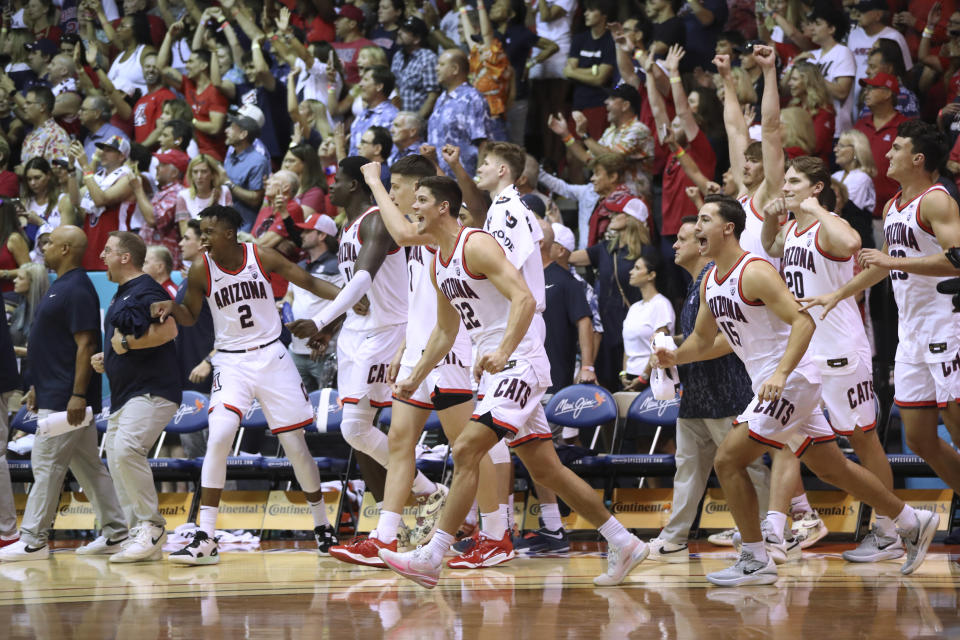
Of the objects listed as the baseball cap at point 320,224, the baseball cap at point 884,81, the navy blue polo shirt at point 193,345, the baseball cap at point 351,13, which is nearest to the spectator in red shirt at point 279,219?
the baseball cap at point 320,224

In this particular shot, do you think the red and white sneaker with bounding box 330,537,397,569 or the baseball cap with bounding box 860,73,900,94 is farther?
the baseball cap with bounding box 860,73,900,94

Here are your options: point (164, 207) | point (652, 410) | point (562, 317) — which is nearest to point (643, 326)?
point (562, 317)

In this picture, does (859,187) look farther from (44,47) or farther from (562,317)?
(44,47)

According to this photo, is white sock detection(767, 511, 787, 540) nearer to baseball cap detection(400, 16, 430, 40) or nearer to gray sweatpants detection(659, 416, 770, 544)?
gray sweatpants detection(659, 416, 770, 544)

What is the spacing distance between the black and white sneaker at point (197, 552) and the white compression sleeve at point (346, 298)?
1.65m

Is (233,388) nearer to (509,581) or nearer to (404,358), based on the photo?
(404,358)

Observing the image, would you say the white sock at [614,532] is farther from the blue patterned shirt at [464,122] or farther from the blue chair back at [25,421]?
the blue patterned shirt at [464,122]

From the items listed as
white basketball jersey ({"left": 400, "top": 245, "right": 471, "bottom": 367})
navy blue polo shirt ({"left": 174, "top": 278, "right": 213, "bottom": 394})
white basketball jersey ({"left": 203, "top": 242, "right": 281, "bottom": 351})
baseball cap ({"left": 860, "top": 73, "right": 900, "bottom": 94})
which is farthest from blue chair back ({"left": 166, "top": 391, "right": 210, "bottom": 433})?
baseball cap ({"left": 860, "top": 73, "right": 900, "bottom": 94})

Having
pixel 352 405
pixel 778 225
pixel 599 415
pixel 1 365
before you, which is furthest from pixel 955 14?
pixel 1 365

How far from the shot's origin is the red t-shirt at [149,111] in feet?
52.9

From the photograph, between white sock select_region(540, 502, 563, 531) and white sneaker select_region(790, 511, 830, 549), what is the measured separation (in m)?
1.65

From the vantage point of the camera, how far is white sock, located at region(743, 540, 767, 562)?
6.88m

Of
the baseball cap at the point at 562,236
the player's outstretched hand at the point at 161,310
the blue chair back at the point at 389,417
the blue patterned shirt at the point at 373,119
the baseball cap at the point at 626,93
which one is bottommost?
the blue chair back at the point at 389,417

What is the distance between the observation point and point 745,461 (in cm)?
678
